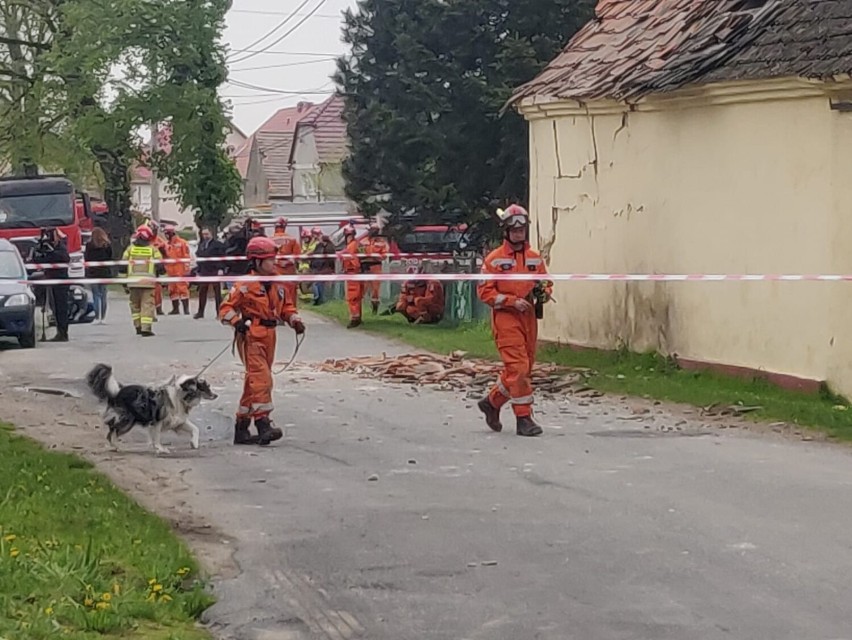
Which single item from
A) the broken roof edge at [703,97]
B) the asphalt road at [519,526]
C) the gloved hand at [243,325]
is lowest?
the asphalt road at [519,526]

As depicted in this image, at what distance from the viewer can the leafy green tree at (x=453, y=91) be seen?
23609 millimetres

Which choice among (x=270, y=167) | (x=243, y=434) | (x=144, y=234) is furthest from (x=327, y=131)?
(x=243, y=434)

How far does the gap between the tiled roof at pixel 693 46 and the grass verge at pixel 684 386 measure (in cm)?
292

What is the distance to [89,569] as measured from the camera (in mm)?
7711

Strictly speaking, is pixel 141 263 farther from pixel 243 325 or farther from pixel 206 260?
pixel 243 325

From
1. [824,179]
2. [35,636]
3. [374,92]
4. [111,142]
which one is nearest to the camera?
[35,636]

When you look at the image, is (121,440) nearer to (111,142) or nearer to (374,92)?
(374,92)

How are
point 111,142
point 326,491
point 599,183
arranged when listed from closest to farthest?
point 326,491 < point 599,183 < point 111,142

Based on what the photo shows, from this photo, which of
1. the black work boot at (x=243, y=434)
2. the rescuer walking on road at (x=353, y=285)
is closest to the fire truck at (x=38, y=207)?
the rescuer walking on road at (x=353, y=285)

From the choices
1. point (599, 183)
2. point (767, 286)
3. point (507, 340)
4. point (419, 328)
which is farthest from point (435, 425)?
point (419, 328)

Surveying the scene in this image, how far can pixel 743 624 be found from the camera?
707cm

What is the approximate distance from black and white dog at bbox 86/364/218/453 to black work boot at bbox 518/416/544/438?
249 centimetres

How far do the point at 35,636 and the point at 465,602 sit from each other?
6.43 ft

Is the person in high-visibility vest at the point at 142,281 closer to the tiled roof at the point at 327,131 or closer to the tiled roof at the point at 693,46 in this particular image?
the tiled roof at the point at 693,46
